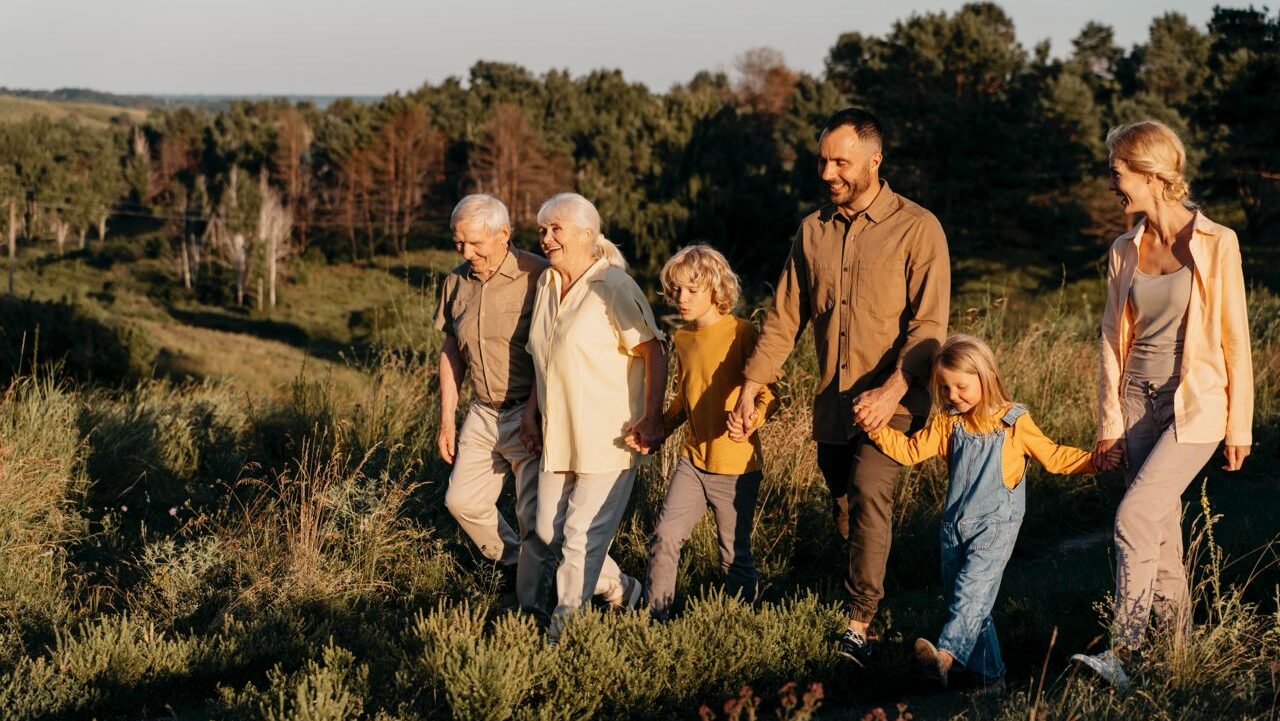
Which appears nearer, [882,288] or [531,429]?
[882,288]

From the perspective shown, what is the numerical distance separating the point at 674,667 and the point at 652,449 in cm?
86

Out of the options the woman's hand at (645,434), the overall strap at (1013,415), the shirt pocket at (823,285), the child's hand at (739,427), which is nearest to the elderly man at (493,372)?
the woman's hand at (645,434)

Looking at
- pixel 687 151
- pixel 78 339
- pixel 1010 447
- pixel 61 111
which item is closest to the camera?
pixel 1010 447

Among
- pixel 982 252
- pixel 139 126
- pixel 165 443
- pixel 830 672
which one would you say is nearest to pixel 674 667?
pixel 830 672

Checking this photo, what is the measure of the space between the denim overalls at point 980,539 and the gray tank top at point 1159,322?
0.47m

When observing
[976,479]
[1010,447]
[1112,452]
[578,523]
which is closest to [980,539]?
[976,479]

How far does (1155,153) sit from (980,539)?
59.2 inches

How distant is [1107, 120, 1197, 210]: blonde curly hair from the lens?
393 centimetres

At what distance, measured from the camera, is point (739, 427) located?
439 centimetres

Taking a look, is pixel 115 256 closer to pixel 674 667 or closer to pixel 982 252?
pixel 982 252

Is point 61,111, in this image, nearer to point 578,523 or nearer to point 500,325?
point 500,325

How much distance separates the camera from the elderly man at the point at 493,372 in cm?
493

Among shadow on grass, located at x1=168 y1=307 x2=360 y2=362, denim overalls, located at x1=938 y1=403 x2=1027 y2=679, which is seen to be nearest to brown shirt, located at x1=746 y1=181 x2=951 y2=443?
denim overalls, located at x1=938 y1=403 x2=1027 y2=679

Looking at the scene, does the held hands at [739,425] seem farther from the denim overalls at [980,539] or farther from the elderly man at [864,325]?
the denim overalls at [980,539]
